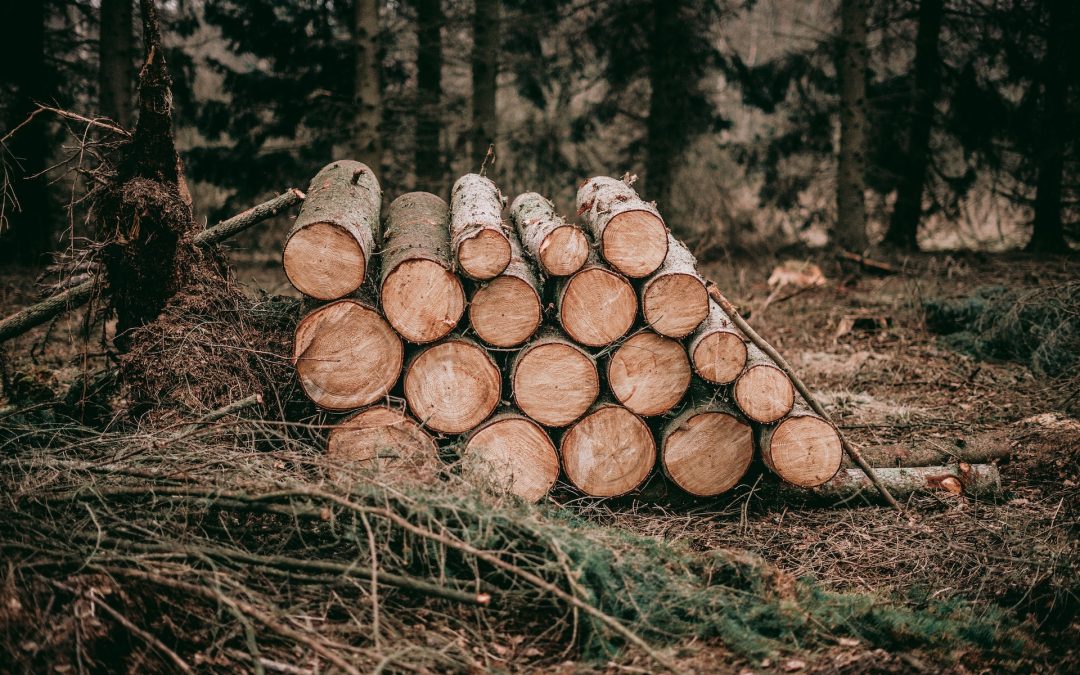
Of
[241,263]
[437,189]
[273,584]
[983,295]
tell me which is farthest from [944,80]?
[273,584]

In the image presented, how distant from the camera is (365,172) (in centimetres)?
495

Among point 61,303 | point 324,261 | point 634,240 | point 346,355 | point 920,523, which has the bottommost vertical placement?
point 920,523

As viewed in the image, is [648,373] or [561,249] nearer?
[561,249]

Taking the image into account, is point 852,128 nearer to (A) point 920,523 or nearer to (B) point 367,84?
(B) point 367,84

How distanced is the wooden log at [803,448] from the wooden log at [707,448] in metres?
0.16

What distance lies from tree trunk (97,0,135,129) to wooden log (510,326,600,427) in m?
8.93

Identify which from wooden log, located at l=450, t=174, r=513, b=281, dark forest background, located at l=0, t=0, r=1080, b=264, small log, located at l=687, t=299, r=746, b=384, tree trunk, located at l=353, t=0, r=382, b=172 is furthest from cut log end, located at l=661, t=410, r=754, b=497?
dark forest background, located at l=0, t=0, r=1080, b=264

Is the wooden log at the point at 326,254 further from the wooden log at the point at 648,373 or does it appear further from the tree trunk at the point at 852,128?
the tree trunk at the point at 852,128

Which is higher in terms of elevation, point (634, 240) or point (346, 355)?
point (634, 240)

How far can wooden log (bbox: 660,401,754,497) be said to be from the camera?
4.02 m

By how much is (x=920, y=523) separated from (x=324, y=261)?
345 cm

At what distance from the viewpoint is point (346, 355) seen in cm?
388

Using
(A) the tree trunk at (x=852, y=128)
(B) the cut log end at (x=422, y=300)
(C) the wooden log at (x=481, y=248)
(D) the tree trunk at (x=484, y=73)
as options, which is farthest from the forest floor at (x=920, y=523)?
(D) the tree trunk at (x=484, y=73)

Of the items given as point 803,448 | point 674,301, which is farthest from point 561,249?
point 803,448
